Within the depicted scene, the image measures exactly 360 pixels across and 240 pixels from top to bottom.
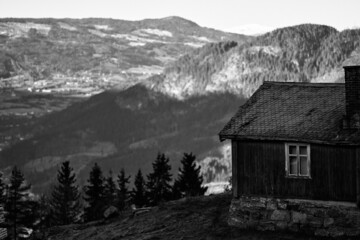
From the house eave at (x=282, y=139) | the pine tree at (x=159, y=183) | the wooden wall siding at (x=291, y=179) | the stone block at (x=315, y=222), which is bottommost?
the pine tree at (x=159, y=183)

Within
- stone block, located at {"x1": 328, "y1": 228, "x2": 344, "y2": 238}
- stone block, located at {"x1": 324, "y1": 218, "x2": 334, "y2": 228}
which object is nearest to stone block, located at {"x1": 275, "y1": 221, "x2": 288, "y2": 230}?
stone block, located at {"x1": 324, "y1": 218, "x2": 334, "y2": 228}

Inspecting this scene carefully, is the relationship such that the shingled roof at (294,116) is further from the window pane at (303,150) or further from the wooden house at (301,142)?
the window pane at (303,150)

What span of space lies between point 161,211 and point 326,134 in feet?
46.0

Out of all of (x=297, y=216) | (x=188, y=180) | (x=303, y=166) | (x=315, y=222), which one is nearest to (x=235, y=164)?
(x=303, y=166)

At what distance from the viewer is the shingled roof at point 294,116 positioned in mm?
36000

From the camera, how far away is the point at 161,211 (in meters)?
45.2

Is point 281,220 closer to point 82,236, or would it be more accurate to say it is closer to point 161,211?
point 161,211

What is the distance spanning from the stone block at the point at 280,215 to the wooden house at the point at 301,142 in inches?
34.0

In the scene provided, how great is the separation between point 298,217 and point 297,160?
3.02m

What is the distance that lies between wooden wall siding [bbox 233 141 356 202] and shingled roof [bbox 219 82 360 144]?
59cm

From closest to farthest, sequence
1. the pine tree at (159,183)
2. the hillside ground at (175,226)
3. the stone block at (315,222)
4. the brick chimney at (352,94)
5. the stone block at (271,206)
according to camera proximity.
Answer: the brick chimney at (352,94) → the stone block at (315,222) → the stone block at (271,206) → the hillside ground at (175,226) → the pine tree at (159,183)

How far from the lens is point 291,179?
120 feet

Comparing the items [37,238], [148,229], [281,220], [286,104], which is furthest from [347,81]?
[37,238]

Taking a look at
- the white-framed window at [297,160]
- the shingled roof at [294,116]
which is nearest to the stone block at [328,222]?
the white-framed window at [297,160]
